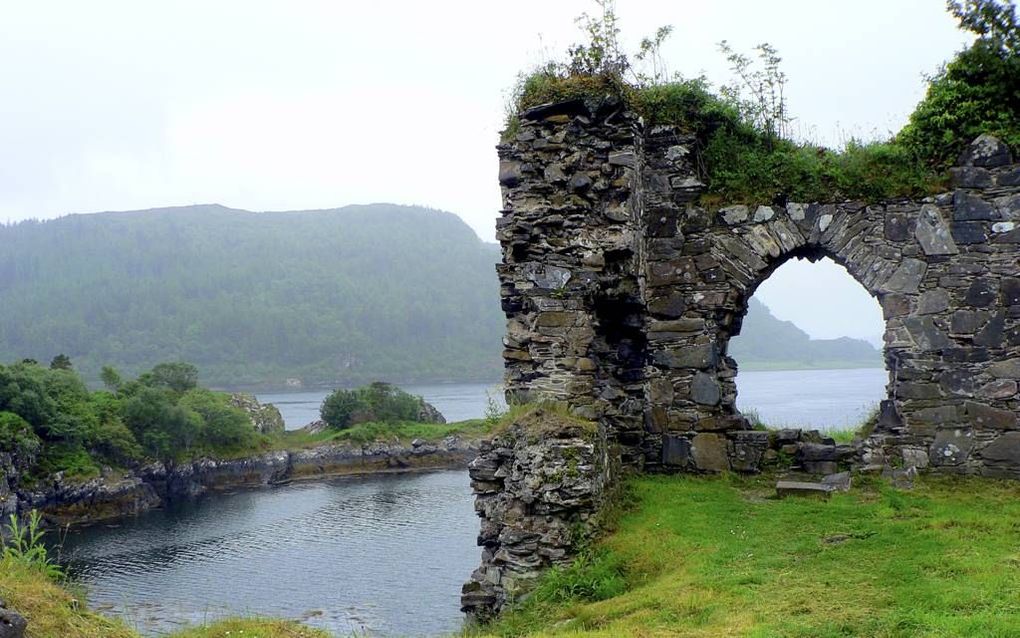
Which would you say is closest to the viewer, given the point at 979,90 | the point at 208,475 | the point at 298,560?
the point at 979,90

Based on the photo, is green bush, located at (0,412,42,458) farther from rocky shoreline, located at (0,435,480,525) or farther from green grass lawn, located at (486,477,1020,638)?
green grass lawn, located at (486,477,1020,638)

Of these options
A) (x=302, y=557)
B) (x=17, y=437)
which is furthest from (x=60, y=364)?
(x=302, y=557)

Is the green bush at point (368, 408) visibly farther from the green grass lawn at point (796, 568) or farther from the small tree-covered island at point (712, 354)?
the green grass lawn at point (796, 568)

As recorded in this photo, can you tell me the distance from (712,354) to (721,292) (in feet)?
2.57

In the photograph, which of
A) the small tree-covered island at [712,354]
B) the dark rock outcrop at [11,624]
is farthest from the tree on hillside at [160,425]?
the dark rock outcrop at [11,624]

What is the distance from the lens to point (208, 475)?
1823 inches

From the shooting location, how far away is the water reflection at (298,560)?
18.5 meters

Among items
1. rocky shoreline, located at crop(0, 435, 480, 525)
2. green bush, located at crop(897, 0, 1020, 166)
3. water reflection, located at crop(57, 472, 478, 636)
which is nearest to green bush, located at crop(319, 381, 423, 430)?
rocky shoreline, located at crop(0, 435, 480, 525)

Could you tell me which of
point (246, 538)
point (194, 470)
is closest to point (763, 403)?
point (194, 470)

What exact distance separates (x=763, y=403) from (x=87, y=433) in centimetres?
4656

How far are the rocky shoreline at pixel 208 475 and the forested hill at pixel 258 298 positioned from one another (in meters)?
66.9

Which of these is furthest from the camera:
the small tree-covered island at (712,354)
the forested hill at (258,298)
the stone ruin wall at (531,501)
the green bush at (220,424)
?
the forested hill at (258,298)

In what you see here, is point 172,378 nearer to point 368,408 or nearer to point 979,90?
point 368,408

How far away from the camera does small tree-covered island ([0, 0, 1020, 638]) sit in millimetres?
7350
